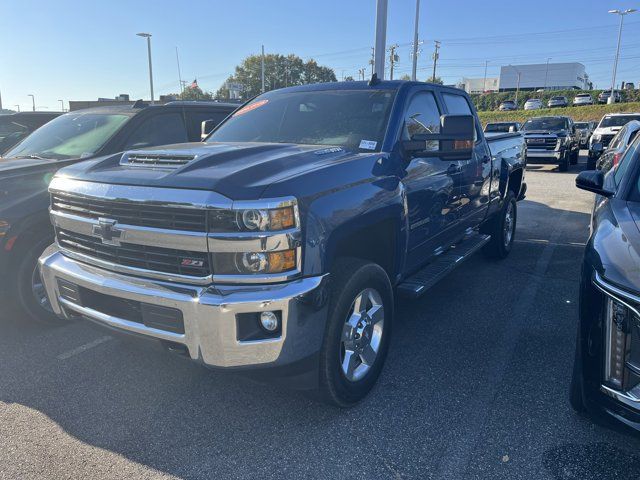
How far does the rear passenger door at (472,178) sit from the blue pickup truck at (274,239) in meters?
0.66

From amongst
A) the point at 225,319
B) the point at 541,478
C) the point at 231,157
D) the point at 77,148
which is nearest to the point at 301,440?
the point at 225,319

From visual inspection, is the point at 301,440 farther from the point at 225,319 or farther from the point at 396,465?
the point at 225,319

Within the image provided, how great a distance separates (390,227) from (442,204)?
932 millimetres

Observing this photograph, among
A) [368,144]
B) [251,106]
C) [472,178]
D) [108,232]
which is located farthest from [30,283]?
[472,178]

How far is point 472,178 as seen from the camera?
4797 millimetres

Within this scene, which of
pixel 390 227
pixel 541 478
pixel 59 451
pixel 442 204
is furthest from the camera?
pixel 442 204

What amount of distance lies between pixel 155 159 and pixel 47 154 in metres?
2.83

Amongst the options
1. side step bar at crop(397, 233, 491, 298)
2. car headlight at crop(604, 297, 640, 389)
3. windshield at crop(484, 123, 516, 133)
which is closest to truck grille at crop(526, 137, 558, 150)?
windshield at crop(484, 123, 516, 133)

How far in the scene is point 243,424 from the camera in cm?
292

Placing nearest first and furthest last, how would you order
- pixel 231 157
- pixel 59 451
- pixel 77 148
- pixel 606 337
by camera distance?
pixel 606 337
pixel 59 451
pixel 231 157
pixel 77 148

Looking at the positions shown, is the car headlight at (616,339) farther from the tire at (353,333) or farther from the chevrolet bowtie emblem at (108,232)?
the chevrolet bowtie emblem at (108,232)

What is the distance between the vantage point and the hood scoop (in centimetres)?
282

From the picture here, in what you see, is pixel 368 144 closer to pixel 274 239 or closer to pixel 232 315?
pixel 274 239

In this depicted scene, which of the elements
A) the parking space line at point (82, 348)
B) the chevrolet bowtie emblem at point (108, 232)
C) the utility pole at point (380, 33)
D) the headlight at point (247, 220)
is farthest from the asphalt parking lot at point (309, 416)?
the utility pole at point (380, 33)
